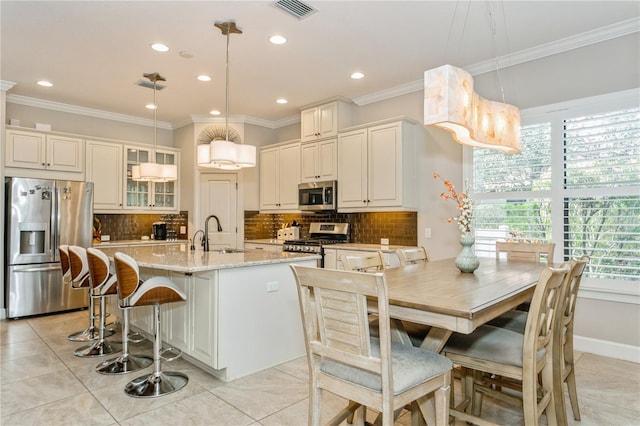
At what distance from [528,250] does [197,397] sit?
2.83 meters

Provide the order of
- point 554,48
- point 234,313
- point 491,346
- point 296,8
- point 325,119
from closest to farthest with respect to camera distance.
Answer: point 491,346 → point 234,313 → point 296,8 → point 554,48 → point 325,119

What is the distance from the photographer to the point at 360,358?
1.53 meters

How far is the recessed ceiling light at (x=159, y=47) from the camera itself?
3.66 meters

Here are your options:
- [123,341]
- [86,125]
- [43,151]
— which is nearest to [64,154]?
[43,151]

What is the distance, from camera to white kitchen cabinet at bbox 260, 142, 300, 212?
5816mm

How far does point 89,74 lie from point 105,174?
1699 millimetres

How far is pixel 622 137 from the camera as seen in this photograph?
335cm

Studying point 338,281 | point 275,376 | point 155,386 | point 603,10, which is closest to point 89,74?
point 155,386

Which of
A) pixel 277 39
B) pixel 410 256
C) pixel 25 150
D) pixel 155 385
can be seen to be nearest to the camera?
pixel 155 385

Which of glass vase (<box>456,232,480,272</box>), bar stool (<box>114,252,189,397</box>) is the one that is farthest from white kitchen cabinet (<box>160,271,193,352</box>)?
glass vase (<box>456,232,480,272</box>)

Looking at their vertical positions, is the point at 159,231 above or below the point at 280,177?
below

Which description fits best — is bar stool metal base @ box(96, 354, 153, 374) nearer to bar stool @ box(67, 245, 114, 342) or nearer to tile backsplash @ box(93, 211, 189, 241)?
bar stool @ box(67, 245, 114, 342)

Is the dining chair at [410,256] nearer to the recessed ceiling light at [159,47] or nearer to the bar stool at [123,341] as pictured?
the bar stool at [123,341]

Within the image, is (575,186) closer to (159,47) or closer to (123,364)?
(159,47)
